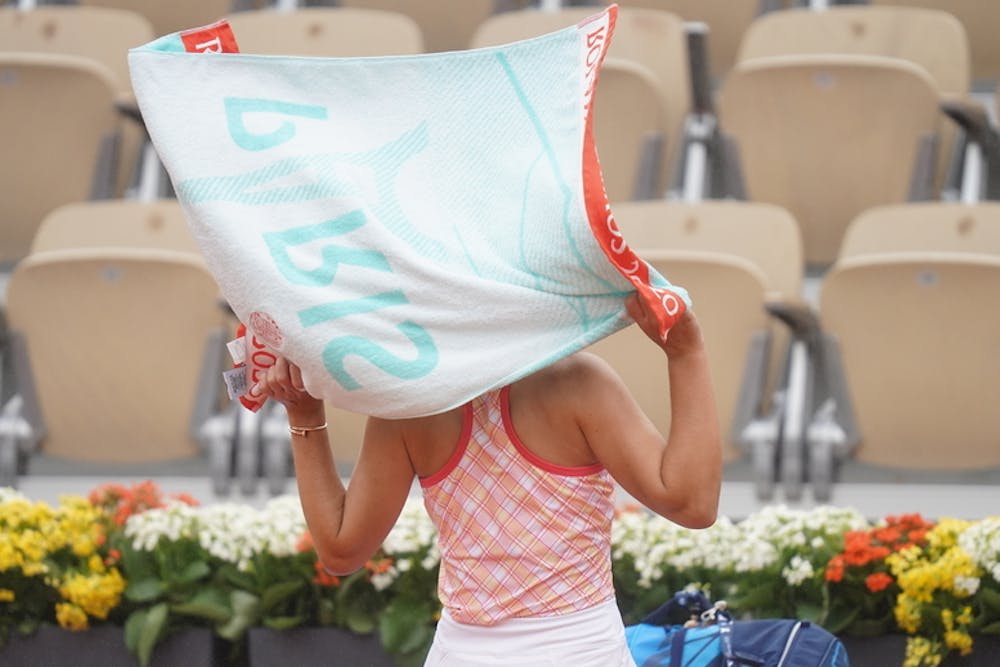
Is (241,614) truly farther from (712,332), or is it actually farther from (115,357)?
(712,332)

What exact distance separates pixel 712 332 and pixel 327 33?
180cm

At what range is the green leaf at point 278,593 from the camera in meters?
3.03

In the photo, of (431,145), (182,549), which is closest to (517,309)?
(431,145)

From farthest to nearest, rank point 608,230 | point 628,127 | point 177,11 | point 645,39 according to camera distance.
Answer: point 177,11
point 645,39
point 628,127
point 608,230

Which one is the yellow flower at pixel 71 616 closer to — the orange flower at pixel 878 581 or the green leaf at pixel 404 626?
the green leaf at pixel 404 626

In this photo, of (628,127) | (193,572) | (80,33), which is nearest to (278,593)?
(193,572)

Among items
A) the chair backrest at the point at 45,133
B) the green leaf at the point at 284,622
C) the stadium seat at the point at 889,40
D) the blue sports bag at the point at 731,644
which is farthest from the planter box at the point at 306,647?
the stadium seat at the point at 889,40

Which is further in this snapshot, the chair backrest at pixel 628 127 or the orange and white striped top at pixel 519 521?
the chair backrest at pixel 628 127

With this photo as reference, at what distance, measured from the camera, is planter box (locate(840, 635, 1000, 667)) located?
280 centimetres

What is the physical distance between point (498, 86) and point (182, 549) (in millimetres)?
1629

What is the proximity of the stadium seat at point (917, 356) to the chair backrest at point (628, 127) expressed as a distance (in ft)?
2.93

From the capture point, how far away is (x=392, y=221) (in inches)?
66.8

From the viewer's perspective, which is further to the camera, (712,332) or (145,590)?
(712,332)

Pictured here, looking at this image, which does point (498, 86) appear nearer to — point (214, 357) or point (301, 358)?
point (301, 358)
